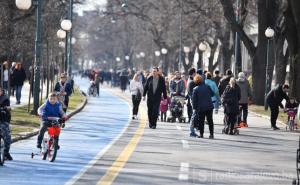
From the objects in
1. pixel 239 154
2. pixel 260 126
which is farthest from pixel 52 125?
pixel 260 126

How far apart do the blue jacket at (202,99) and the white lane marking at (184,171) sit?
23.7 ft

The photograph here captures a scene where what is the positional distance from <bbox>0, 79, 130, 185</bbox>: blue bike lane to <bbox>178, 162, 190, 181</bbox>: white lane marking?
70.6 inches

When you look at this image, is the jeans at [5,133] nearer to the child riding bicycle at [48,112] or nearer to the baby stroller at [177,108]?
the child riding bicycle at [48,112]

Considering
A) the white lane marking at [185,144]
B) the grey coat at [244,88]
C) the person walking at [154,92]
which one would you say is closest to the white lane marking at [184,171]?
the white lane marking at [185,144]

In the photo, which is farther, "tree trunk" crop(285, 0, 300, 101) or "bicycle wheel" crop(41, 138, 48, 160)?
"tree trunk" crop(285, 0, 300, 101)

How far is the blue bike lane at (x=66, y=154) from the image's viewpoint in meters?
14.3

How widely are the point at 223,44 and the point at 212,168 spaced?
46422mm

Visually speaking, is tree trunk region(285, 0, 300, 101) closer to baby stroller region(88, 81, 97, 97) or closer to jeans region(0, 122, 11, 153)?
baby stroller region(88, 81, 97, 97)

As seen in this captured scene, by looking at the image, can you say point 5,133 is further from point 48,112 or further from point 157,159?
point 157,159

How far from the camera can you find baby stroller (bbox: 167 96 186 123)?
31.2m

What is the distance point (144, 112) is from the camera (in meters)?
38.3

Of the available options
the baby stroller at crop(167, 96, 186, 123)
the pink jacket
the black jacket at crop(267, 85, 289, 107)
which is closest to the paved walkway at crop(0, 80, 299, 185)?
the black jacket at crop(267, 85, 289, 107)

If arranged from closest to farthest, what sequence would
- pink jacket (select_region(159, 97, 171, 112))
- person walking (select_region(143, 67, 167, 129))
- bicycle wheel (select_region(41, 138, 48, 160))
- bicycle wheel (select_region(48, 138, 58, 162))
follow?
bicycle wheel (select_region(48, 138, 58, 162)), bicycle wheel (select_region(41, 138, 48, 160)), person walking (select_region(143, 67, 167, 129)), pink jacket (select_region(159, 97, 171, 112))

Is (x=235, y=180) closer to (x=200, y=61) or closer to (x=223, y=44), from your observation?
(x=223, y=44)
